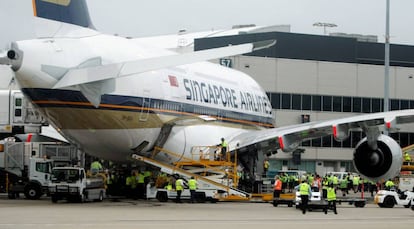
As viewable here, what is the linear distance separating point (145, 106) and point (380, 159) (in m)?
8.89

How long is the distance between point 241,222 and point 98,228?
424 centimetres

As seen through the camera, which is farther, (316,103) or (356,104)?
(356,104)

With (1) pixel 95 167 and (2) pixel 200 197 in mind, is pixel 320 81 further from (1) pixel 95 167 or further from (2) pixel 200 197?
(2) pixel 200 197

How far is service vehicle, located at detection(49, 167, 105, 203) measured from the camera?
30141mm

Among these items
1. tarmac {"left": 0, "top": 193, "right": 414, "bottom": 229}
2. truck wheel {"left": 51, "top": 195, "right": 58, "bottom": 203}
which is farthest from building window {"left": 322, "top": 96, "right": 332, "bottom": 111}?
truck wheel {"left": 51, "top": 195, "right": 58, "bottom": 203}

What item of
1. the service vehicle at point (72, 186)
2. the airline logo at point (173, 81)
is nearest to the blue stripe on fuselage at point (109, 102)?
the airline logo at point (173, 81)

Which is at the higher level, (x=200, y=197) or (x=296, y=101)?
(x=296, y=101)

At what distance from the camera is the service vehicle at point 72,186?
98.9ft

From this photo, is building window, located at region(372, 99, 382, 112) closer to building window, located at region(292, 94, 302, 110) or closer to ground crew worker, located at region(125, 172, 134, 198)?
building window, located at region(292, 94, 302, 110)

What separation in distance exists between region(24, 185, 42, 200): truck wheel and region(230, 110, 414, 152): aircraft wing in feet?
26.1

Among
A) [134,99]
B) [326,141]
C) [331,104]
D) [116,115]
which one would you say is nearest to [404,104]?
[331,104]

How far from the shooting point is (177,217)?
2308 centimetres

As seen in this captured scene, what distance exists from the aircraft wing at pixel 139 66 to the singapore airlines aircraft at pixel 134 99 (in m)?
0.03

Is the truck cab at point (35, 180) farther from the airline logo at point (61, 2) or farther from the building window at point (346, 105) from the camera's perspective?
the building window at point (346, 105)
